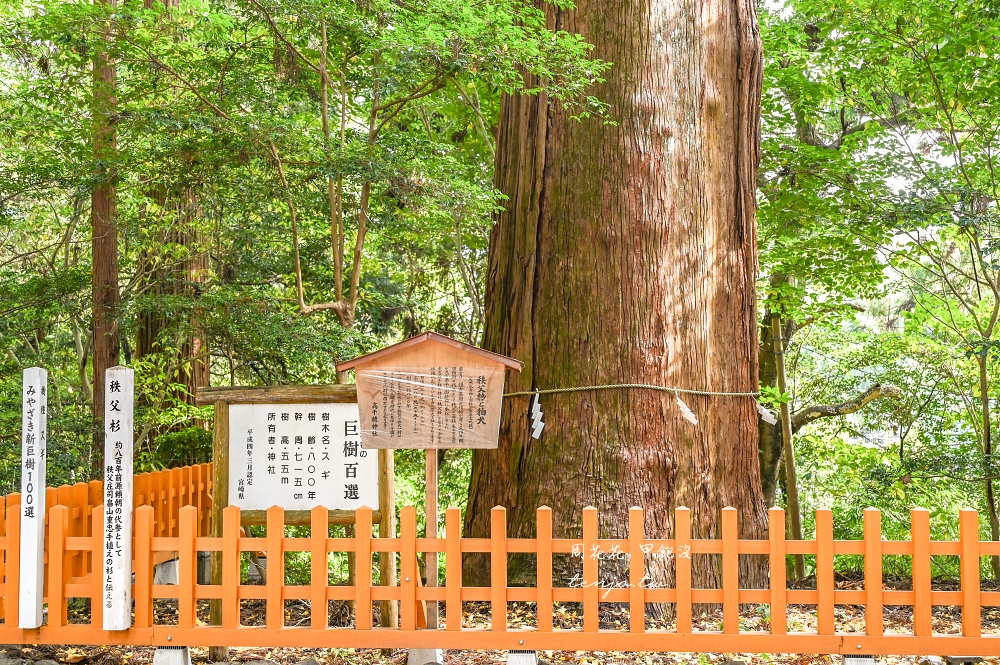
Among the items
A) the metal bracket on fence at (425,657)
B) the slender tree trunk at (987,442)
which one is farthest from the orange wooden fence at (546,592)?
the slender tree trunk at (987,442)

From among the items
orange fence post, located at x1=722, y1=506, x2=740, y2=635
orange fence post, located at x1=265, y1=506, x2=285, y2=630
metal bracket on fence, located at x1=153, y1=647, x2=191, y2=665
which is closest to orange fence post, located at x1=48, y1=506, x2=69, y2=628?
metal bracket on fence, located at x1=153, y1=647, x2=191, y2=665

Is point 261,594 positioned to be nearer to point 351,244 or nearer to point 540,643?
point 540,643

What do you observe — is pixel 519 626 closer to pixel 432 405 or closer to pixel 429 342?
pixel 432 405

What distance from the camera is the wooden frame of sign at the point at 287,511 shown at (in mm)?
4434

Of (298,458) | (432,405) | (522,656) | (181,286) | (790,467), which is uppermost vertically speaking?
(181,286)

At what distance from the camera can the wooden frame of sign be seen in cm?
443

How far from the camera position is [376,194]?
6.54 meters

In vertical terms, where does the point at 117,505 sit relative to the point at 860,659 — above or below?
above

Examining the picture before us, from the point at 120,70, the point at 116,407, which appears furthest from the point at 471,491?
the point at 120,70

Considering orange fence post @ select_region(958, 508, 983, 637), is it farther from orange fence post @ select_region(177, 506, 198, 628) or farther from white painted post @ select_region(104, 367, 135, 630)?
white painted post @ select_region(104, 367, 135, 630)

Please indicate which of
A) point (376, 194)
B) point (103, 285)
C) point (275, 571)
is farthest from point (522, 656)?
point (103, 285)

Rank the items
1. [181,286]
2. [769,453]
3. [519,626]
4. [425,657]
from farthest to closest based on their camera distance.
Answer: [769,453]
[181,286]
[519,626]
[425,657]

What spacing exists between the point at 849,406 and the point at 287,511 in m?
7.61

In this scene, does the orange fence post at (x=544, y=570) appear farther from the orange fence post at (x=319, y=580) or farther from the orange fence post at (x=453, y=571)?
the orange fence post at (x=319, y=580)
